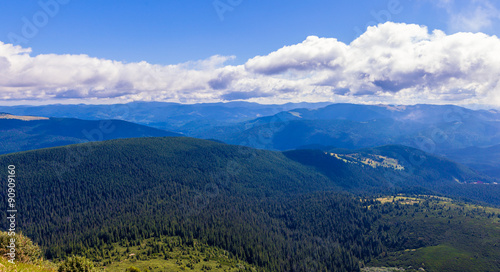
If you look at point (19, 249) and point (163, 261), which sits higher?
point (19, 249)

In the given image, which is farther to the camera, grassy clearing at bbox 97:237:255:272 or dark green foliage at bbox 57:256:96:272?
grassy clearing at bbox 97:237:255:272

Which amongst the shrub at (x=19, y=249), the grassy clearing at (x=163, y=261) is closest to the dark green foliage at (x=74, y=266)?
the shrub at (x=19, y=249)

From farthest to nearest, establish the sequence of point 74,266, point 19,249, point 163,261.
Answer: point 163,261
point 19,249
point 74,266

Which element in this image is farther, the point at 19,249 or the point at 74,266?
the point at 19,249

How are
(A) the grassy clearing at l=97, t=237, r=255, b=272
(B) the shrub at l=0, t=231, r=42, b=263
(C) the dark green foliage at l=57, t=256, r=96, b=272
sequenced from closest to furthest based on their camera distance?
(C) the dark green foliage at l=57, t=256, r=96, b=272 → (B) the shrub at l=0, t=231, r=42, b=263 → (A) the grassy clearing at l=97, t=237, r=255, b=272

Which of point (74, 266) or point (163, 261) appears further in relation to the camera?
point (163, 261)

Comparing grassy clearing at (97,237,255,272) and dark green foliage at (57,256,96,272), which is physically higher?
dark green foliage at (57,256,96,272)

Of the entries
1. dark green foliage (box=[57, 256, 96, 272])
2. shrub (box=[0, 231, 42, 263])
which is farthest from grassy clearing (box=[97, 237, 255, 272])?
dark green foliage (box=[57, 256, 96, 272])

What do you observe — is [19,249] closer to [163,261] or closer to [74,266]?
[74,266]

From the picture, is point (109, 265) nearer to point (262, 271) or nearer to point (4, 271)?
point (262, 271)

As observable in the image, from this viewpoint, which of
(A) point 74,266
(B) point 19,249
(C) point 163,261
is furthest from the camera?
(C) point 163,261

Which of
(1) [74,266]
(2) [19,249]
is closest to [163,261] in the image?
(2) [19,249]

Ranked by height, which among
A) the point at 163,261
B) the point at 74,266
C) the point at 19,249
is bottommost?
the point at 163,261

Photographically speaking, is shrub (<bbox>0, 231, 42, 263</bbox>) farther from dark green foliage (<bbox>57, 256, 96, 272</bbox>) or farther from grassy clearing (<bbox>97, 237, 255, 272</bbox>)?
grassy clearing (<bbox>97, 237, 255, 272</bbox>)
